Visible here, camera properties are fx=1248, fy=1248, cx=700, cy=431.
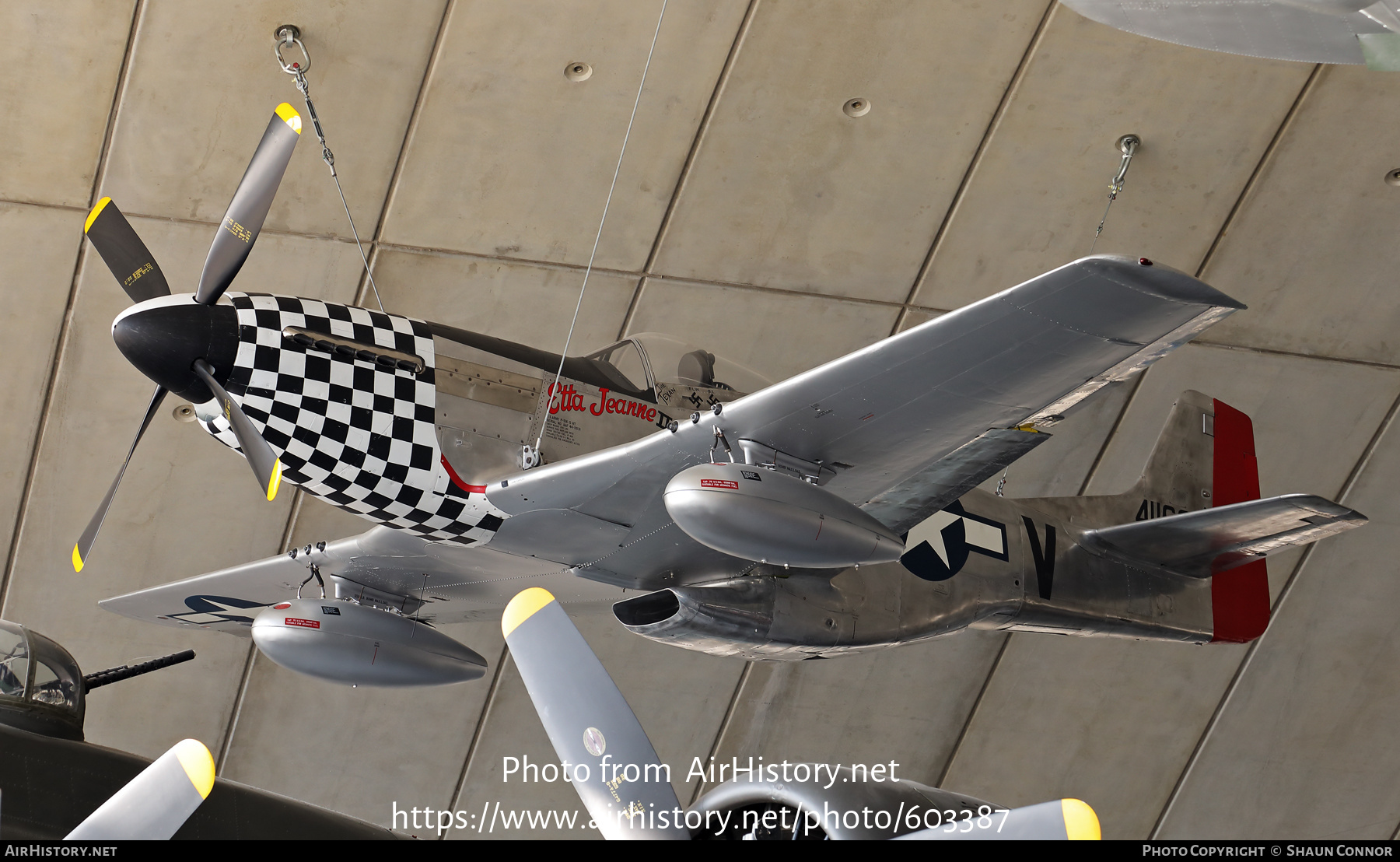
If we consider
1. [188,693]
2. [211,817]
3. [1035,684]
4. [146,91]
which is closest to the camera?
[211,817]

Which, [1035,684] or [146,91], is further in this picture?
[1035,684]

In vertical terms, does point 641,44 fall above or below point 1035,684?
above


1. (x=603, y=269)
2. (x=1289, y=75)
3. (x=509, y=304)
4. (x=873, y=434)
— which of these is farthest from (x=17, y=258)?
(x=1289, y=75)

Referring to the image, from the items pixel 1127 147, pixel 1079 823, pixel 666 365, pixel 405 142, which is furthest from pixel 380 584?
pixel 1127 147

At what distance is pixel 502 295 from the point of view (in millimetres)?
10367

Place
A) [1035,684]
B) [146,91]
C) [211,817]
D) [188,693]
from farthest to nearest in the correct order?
[1035,684], [188,693], [146,91], [211,817]

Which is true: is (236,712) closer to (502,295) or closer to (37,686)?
(502,295)

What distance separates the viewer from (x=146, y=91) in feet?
30.6

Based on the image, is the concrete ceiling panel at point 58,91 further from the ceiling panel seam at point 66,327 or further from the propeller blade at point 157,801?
the propeller blade at point 157,801

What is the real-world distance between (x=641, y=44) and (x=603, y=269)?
187 centimetres

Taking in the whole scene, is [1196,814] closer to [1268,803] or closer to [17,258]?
[1268,803]

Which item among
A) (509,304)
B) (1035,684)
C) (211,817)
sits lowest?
(211,817)

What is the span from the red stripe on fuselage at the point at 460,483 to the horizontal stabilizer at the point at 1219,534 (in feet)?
14.4

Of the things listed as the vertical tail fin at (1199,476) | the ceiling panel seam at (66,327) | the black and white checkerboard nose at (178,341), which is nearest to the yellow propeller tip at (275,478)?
the black and white checkerboard nose at (178,341)
